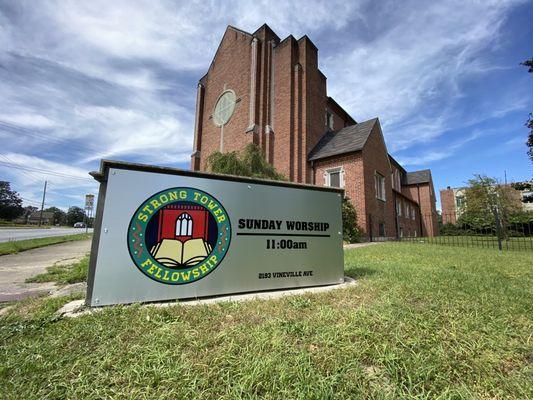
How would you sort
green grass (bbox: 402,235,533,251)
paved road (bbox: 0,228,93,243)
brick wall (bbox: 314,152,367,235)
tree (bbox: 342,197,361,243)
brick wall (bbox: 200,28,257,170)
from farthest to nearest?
brick wall (bbox: 200,28,257,170) → paved road (bbox: 0,228,93,243) → brick wall (bbox: 314,152,367,235) → tree (bbox: 342,197,361,243) → green grass (bbox: 402,235,533,251)

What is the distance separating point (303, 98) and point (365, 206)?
27.0 feet

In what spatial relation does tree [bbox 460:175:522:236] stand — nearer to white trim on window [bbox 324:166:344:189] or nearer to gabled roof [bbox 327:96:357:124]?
gabled roof [bbox 327:96:357:124]

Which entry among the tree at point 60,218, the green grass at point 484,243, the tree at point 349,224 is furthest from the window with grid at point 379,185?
the tree at point 60,218

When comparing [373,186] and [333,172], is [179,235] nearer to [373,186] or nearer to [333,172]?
Result: [333,172]

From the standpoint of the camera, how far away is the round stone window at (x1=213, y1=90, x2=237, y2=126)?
19734 mm

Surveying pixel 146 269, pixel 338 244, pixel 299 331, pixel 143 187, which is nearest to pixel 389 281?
pixel 338 244

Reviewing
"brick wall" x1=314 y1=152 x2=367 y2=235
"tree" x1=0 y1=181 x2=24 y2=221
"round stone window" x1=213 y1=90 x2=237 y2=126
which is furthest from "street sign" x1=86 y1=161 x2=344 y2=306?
"tree" x1=0 y1=181 x2=24 y2=221

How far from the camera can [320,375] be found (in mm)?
1562

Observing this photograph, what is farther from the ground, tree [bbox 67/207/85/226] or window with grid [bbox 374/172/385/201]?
tree [bbox 67/207/85/226]

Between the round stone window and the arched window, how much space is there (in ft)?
58.3

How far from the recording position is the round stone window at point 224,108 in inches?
777

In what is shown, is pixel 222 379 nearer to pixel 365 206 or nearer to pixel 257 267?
pixel 257 267

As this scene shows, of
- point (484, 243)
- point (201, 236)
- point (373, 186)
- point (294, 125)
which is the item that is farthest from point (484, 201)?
point (201, 236)

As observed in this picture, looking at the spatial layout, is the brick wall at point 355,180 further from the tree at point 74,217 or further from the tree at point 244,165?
the tree at point 74,217
